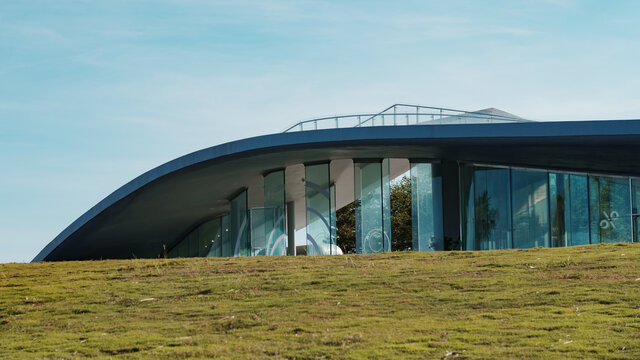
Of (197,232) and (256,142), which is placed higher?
(256,142)

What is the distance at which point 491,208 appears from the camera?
1019 inches

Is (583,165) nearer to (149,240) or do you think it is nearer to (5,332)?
(5,332)

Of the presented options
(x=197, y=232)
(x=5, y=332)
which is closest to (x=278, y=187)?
(x=197, y=232)

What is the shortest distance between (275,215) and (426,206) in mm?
6056

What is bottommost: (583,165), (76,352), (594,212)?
(76,352)

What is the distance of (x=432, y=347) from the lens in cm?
858

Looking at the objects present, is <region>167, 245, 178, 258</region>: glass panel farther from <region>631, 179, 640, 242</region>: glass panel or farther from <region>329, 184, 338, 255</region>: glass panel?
<region>631, 179, 640, 242</region>: glass panel

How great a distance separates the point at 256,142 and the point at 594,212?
1115 centimetres

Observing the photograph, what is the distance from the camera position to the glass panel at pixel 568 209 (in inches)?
951

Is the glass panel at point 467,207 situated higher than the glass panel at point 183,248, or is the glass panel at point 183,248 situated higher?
the glass panel at point 467,207

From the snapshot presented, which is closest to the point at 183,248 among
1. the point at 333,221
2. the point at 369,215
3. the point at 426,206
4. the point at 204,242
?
the point at 204,242

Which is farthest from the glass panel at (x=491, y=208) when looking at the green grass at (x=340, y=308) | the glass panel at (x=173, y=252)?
the glass panel at (x=173, y=252)

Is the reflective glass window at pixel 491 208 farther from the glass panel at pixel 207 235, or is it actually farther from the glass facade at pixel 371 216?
the glass panel at pixel 207 235

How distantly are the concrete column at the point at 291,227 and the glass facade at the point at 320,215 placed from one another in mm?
1285
